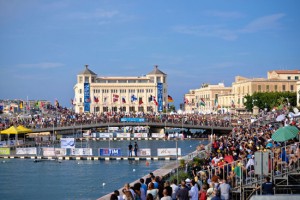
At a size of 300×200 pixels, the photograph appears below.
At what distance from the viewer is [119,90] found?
169 meters

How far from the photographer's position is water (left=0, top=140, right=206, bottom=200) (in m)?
32.4

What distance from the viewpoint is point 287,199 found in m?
11.5

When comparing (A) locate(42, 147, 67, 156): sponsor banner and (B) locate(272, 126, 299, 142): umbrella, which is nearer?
(B) locate(272, 126, 299, 142): umbrella

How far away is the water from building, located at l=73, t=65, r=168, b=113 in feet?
372

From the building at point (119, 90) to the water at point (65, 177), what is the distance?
372ft

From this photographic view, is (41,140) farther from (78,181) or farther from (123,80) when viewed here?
(123,80)

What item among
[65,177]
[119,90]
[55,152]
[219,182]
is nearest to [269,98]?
[119,90]

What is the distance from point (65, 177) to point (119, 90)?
130019 mm

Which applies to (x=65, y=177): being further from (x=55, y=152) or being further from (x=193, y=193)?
(x=193, y=193)

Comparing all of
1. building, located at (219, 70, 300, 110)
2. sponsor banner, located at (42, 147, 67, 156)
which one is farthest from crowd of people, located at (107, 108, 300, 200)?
building, located at (219, 70, 300, 110)

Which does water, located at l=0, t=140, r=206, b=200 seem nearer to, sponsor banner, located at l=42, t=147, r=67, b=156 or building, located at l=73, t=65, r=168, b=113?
sponsor banner, located at l=42, t=147, r=67, b=156

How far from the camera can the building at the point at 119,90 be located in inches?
6506

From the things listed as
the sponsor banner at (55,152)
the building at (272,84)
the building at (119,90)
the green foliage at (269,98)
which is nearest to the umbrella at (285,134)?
→ the sponsor banner at (55,152)

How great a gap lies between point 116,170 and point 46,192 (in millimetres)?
10586
